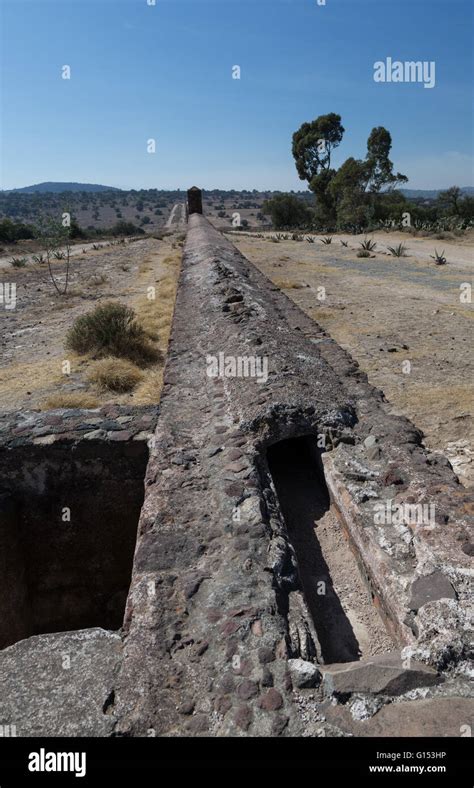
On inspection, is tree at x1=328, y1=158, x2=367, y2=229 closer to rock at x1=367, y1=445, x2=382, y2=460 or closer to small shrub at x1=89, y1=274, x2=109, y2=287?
small shrub at x1=89, y1=274, x2=109, y2=287

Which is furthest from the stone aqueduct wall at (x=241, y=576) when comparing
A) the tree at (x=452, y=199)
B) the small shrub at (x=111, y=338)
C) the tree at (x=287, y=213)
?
the tree at (x=287, y=213)

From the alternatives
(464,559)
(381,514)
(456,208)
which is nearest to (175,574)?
(381,514)

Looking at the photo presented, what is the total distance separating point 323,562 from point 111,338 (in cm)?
648

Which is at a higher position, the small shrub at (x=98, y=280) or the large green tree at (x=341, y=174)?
the large green tree at (x=341, y=174)

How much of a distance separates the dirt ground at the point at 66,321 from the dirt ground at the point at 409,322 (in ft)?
10.1

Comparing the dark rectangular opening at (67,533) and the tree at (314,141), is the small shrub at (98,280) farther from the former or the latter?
the tree at (314,141)

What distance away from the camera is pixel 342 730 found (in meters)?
1.65

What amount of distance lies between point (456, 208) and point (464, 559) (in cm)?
3758

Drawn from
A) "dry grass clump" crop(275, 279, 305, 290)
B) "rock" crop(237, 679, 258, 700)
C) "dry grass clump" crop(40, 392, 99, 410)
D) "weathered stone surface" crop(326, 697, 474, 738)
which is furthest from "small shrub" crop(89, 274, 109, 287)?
"weathered stone surface" crop(326, 697, 474, 738)

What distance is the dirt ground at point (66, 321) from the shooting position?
22.7 feet

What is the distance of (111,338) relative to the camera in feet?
28.3

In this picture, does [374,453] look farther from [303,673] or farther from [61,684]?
[61,684]

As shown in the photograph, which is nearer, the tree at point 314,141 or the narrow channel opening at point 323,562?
the narrow channel opening at point 323,562
